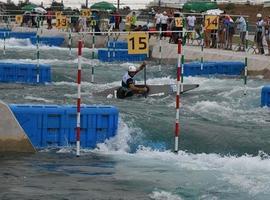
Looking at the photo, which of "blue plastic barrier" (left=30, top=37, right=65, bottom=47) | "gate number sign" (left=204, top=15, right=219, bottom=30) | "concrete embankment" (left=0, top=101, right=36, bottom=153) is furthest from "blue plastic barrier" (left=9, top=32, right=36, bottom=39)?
"concrete embankment" (left=0, top=101, right=36, bottom=153)

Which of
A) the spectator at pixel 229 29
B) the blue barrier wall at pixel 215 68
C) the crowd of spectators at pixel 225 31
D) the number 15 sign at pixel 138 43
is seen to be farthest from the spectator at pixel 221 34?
the number 15 sign at pixel 138 43

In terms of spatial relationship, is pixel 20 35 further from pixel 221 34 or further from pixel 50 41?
pixel 221 34

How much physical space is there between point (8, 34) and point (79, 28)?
17.7 feet

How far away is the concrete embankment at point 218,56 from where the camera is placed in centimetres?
2573

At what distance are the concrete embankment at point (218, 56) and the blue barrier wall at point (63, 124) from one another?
13202 mm

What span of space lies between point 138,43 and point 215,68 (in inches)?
438

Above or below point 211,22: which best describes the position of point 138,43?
below

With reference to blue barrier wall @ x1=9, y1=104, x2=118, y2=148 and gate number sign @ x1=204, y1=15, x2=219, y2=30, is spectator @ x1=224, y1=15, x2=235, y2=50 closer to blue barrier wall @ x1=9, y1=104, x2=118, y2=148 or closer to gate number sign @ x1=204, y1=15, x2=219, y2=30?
gate number sign @ x1=204, y1=15, x2=219, y2=30

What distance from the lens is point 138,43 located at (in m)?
15.6

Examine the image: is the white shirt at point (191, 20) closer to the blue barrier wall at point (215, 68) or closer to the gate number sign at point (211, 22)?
the gate number sign at point (211, 22)

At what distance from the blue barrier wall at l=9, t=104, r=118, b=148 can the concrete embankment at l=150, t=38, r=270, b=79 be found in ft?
43.3

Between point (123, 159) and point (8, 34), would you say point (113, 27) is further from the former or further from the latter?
point (123, 159)

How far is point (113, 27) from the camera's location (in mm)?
38594

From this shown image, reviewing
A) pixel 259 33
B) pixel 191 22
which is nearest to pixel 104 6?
pixel 191 22
